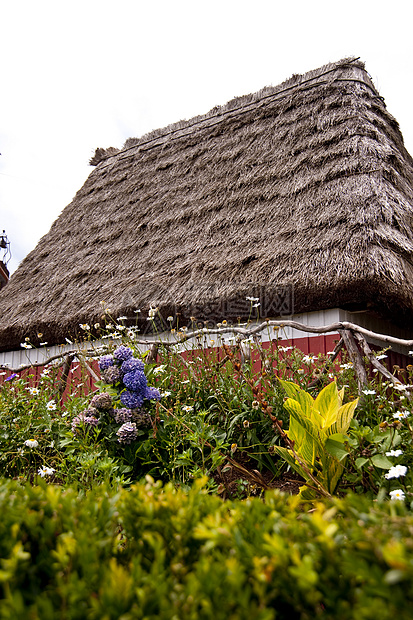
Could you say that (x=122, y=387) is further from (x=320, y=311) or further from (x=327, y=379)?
(x=320, y=311)

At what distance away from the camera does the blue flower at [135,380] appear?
97.0 inches

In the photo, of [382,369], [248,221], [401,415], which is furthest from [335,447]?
[248,221]

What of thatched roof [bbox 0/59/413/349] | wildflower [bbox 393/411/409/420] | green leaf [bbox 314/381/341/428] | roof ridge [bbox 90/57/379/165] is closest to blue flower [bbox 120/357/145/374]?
green leaf [bbox 314/381/341/428]

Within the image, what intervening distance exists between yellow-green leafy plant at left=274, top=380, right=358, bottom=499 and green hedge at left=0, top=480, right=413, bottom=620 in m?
1.03

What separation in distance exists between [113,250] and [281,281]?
3.30 meters

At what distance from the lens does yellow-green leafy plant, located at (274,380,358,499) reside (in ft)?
6.61

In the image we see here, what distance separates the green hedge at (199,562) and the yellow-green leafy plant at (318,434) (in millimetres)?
1029

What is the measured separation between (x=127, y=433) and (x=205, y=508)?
1.36 m

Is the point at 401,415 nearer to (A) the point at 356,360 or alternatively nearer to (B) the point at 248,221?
(A) the point at 356,360

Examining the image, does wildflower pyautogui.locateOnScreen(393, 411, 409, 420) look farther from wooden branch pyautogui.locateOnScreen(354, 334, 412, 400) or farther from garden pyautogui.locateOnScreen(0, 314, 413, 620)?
wooden branch pyautogui.locateOnScreen(354, 334, 412, 400)

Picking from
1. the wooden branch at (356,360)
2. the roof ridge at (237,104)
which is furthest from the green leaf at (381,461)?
the roof ridge at (237,104)

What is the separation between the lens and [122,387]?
8.73ft

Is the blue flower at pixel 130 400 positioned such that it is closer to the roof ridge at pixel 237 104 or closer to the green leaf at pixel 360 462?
the green leaf at pixel 360 462

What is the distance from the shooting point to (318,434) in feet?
6.75
